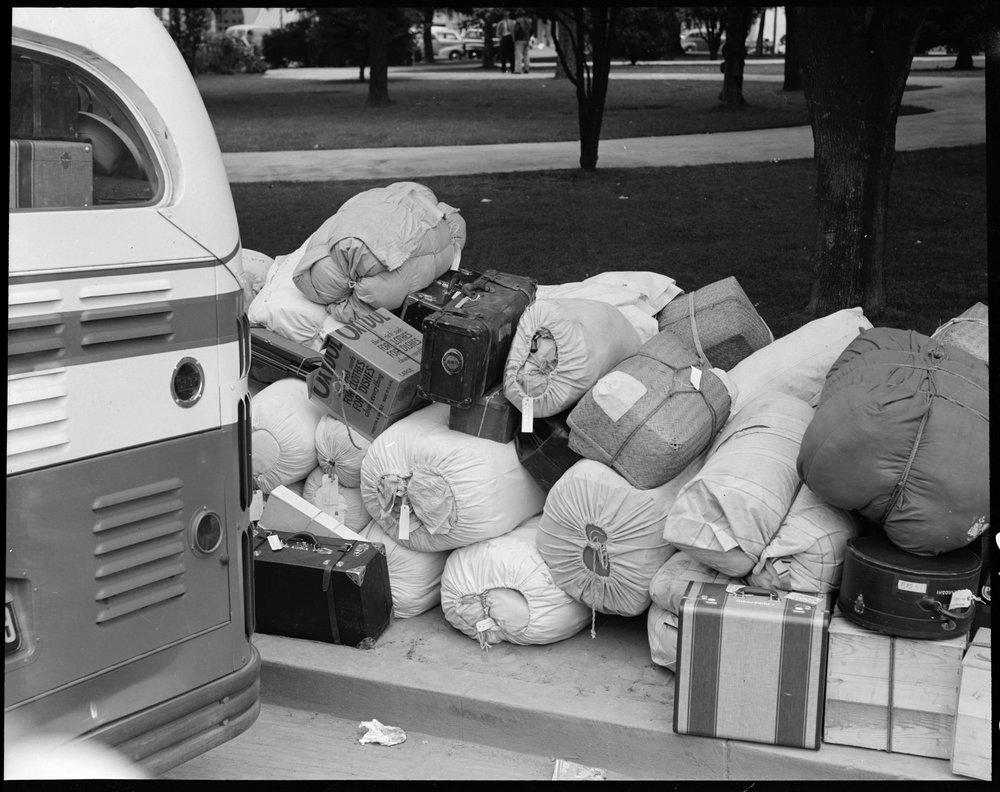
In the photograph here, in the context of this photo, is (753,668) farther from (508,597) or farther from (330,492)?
(330,492)

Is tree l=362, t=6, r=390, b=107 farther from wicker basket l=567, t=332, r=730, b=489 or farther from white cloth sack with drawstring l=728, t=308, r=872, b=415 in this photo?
wicker basket l=567, t=332, r=730, b=489

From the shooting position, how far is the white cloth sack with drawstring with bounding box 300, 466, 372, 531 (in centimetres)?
534

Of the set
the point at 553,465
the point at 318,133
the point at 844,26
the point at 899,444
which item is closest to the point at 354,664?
the point at 553,465

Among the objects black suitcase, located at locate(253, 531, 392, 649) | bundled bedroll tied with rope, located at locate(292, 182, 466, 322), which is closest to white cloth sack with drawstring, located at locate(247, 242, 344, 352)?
bundled bedroll tied with rope, located at locate(292, 182, 466, 322)

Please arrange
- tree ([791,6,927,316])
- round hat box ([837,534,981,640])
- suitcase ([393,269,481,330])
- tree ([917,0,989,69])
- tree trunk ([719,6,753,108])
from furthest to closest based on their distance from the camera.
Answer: tree ([917,0,989,69])
tree trunk ([719,6,753,108])
tree ([791,6,927,316])
suitcase ([393,269,481,330])
round hat box ([837,534,981,640])

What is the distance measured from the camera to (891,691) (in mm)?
3926

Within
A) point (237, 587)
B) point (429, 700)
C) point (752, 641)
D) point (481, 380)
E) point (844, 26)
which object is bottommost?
point (429, 700)

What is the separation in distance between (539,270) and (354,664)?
5779 millimetres

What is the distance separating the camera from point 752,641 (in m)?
3.97

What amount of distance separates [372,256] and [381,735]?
2.28m

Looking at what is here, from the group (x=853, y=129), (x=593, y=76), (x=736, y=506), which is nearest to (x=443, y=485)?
(x=736, y=506)

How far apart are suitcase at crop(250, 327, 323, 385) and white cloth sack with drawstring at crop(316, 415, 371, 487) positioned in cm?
35

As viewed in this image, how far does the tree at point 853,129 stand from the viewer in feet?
24.2
